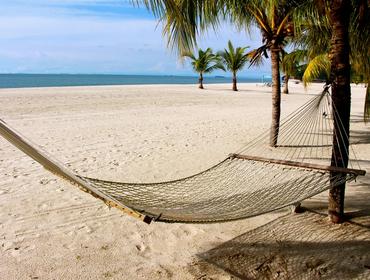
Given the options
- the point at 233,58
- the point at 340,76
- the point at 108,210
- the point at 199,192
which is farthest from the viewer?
the point at 233,58

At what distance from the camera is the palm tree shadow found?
2641 millimetres

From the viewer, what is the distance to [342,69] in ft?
10.4

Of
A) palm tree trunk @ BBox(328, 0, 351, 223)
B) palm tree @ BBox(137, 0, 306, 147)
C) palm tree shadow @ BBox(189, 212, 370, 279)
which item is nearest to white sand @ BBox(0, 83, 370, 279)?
palm tree shadow @ BBox(189, 212, 370, 279)

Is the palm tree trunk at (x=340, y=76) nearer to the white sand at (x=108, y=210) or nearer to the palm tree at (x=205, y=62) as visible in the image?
the white sand at (x=108, y=210)

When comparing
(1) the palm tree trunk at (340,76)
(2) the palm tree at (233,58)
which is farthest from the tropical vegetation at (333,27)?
(2) the palm tree at (233,58)

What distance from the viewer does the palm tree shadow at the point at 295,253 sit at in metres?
2.64

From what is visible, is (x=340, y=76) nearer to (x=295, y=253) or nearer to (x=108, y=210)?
(x=295, y=253)

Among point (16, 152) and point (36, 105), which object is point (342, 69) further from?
point (36, 105)

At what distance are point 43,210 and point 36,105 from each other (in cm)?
958

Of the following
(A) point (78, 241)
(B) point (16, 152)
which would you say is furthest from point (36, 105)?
(A) point (78, 241)

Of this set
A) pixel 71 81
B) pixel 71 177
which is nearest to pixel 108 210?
pixel 71 177

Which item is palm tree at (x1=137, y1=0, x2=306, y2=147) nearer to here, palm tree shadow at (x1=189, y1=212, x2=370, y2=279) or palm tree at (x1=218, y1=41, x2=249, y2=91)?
palm tree shadow at (x1=189, y1=212, x2=370, y2=279)

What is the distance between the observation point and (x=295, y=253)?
2.90 meters

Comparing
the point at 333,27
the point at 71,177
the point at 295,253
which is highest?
the point at 333,27
